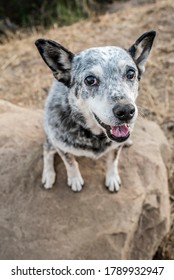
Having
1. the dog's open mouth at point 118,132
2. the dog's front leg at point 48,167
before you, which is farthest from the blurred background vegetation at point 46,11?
the dog's open mouth at point 118,132

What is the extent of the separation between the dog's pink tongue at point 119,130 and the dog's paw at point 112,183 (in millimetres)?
657

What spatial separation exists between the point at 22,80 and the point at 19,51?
777mm

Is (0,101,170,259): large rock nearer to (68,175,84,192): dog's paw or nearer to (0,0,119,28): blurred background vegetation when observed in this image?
(68,175,84,192): dog's paw

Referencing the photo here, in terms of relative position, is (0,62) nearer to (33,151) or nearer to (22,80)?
(22,80)

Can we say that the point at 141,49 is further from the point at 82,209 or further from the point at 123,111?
the point at 82,209

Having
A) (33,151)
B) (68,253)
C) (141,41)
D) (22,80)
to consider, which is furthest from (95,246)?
(22,80)

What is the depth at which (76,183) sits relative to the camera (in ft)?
11.8

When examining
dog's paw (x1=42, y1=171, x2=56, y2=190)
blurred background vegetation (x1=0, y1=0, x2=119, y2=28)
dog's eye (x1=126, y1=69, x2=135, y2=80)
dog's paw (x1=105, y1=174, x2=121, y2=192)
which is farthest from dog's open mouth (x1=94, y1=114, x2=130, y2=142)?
blurred background vegetation (x1=0, y1=0, x2=119, y2=28)

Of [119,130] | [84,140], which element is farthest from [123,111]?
[84,140]

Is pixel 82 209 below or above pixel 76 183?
below

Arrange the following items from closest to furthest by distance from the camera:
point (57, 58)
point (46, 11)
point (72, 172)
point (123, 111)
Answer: point (123, 111)
point (57, 58)
point (72, 172)
point (46, 11)

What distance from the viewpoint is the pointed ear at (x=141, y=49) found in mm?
3338

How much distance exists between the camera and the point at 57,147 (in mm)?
3494

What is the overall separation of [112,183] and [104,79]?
91 cm
